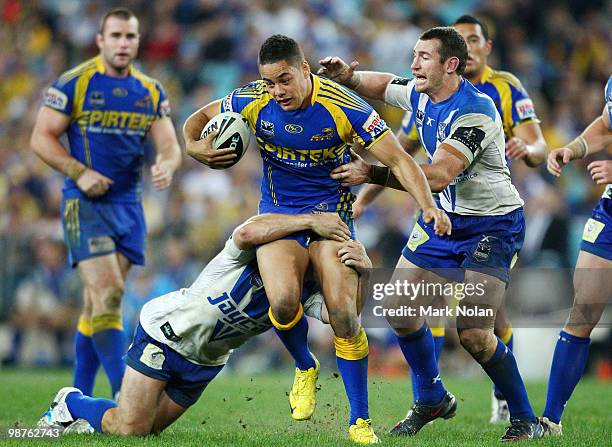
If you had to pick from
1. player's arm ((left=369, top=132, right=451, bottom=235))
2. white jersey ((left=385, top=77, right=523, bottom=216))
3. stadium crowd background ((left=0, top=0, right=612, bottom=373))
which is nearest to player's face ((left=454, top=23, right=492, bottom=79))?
white jersey ((left=385, top=77, right=523, bottom=216))

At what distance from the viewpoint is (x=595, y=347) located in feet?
41.1

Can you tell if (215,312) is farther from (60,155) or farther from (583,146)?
(583,146)

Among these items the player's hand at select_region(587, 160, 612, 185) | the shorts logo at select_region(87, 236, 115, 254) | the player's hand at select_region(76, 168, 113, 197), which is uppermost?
the player's hand at select_region(587, 160, 612, 185)

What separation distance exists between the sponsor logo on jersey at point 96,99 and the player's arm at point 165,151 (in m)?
0.52

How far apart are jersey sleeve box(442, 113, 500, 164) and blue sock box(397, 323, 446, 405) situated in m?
1.26

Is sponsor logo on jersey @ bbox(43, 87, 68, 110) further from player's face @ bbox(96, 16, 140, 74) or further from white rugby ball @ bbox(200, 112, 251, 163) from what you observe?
white rugby ball @ bbox(200, 112, 251, 163)

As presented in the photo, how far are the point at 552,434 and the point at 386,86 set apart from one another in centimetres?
276

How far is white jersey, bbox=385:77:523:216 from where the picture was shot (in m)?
6.70

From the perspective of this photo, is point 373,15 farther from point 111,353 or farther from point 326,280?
point 326,280

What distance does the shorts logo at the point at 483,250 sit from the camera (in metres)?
6.80

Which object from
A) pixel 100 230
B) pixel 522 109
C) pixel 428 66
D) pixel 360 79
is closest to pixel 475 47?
pixel 522 109

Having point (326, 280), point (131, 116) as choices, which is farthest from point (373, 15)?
point (326, 280)

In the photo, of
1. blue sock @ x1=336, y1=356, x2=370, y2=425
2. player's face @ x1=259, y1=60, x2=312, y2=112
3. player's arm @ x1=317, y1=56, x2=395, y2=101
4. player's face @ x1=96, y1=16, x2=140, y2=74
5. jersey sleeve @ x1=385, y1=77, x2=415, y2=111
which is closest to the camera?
blue sock @ x1=336, y1=356, x2=370, y2=425

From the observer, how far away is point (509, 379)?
660cm
